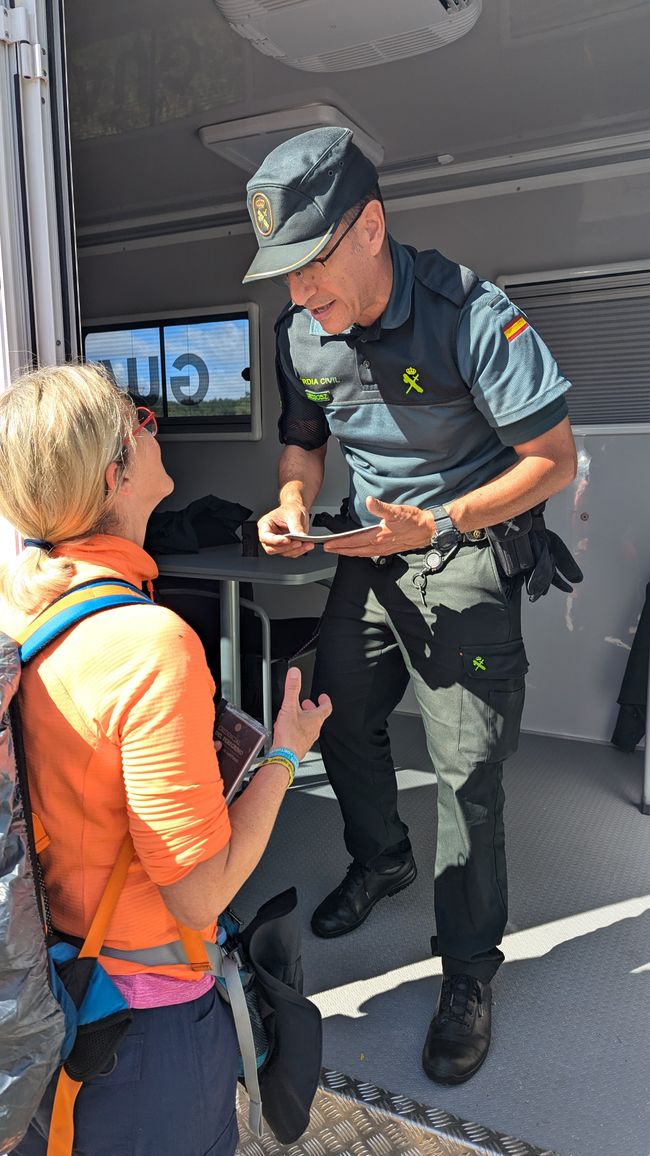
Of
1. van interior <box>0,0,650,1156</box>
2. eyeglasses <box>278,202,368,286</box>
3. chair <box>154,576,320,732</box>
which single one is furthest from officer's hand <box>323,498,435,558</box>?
chair <box>154,576,320,732</box>

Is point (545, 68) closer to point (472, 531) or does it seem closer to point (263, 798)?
point (472, 531)

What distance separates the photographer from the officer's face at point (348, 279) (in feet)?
5.84

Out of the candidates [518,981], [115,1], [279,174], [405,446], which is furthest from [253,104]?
[518,981]

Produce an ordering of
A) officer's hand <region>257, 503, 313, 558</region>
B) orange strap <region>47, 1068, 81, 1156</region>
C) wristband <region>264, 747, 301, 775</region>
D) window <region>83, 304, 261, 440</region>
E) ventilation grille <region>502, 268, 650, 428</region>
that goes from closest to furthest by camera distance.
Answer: orange strap <region>47, 1068, 81, 1156</region> → wristband <region>264, 747, 301, 775</region> → officer's hand <region>257, 503, 313, 558</region> → ventilation grille <region>502, 268, 650, 428</region> → window <region>83, 304, 261, 440</region>

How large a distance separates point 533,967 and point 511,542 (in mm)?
1213

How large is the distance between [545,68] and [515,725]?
2.26 meters

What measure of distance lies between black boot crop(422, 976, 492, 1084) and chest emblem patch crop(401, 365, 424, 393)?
139 cm

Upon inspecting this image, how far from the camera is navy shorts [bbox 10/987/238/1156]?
3.28ft

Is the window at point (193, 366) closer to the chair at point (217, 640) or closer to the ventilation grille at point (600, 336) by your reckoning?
the chair at point (217, 640)

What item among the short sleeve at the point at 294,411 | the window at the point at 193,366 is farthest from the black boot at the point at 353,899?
the window at the point at 193,366

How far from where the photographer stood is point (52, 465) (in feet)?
3.43

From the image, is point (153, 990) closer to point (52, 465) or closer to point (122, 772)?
point (122, 772)

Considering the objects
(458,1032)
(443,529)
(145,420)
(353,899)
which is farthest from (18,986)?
(353,899)

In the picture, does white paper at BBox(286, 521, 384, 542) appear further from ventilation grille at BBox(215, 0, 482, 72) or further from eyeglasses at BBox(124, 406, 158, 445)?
ventilation grille at BBox(215, 0, 482, 72)
